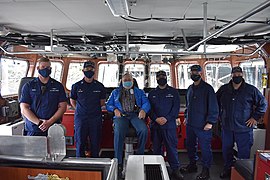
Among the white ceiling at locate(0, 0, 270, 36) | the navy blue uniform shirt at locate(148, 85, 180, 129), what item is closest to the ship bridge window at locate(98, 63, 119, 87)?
the white ceiling at locate(0, 0, 270, 36)

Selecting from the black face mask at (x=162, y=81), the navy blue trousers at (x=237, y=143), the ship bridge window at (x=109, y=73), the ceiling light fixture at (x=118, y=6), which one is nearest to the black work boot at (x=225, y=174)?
the navy blue trousers at (x=237, y=143)

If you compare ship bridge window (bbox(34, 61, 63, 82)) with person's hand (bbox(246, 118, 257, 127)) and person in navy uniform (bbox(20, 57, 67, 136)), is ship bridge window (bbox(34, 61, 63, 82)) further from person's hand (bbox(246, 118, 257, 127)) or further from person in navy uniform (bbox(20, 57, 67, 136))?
person's hand (bbox(246, 118, 257, 127))

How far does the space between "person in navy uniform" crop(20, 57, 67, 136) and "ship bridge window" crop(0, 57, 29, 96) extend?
6.86 feet

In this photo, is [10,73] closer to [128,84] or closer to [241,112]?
[128,84]

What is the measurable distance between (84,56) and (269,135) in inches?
195

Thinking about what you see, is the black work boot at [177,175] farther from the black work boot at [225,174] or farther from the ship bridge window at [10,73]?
the ship bridge window at [10,73]

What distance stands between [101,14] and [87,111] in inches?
57.0

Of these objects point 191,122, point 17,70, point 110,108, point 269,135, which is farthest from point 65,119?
point 269,135

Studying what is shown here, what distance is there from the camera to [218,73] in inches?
286

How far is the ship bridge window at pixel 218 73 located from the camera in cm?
706

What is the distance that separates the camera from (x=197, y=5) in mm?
2807

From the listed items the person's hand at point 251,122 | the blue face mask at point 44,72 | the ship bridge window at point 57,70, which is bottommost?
the person's hand at point 251,122

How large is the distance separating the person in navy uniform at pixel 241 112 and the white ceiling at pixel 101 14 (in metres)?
1.00

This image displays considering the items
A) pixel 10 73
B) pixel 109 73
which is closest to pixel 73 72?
pixel 109 73
